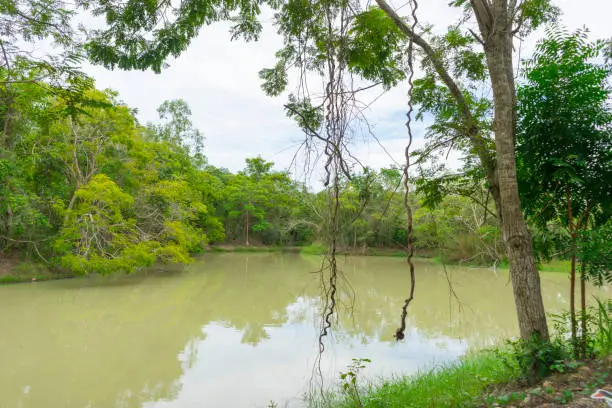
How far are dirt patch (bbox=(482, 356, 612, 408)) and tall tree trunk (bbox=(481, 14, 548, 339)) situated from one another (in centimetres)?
23

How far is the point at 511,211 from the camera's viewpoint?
2.15 m

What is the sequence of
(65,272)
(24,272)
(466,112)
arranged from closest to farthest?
(466,112), (24,272), (65,272)

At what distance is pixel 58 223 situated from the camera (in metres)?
10.8

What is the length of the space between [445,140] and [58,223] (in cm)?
1112

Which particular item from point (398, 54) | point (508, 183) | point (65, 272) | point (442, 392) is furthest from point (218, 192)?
point (508, 183)

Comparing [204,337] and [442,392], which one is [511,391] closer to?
[442,392]

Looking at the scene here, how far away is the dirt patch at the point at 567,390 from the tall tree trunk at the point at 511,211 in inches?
8.9

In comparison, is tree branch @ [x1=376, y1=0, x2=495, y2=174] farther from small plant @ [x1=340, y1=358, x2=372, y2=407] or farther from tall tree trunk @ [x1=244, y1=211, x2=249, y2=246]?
tall tree trunk @ [x1=244, y1=211, x2=249, y2=246]

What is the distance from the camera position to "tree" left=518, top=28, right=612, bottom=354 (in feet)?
7.40

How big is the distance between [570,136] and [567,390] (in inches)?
52.9

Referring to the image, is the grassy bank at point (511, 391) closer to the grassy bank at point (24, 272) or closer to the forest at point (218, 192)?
the forest at point (218, 192)

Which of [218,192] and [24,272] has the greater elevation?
[218,192]

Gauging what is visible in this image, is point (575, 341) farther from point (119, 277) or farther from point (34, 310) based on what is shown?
point (119, 277)

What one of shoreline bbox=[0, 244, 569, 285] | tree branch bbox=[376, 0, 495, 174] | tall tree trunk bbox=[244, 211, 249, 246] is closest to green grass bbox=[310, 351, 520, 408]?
tree branch bbox=[376, 0, 495, 174]
